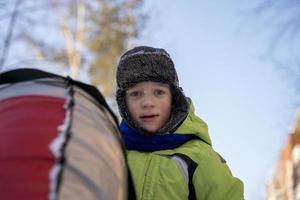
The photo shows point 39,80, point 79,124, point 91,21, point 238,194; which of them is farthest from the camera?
point 91,21

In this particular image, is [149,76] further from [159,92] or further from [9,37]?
[9,37]

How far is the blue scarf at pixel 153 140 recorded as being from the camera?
2.57 m

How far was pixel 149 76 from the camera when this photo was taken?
2.68 metres

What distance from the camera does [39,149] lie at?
1124 mm

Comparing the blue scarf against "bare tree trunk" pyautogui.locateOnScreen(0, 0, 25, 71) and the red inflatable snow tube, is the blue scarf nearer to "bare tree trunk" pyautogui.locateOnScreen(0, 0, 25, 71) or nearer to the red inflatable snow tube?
the red inflatable snow tube

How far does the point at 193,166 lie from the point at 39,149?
139 centimetres

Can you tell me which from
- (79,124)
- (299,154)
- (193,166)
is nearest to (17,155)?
(79,124)

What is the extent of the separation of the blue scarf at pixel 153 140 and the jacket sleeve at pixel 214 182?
7.0 inches

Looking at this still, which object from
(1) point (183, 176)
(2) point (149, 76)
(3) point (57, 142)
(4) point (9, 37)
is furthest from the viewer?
(4) point (9, 37)

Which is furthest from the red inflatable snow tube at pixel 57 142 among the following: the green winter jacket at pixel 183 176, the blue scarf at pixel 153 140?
the blue scarf at pixel 153 140

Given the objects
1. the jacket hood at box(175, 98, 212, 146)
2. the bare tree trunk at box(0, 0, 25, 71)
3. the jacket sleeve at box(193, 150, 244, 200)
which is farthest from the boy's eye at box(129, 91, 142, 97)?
the bare tree trunk at box(0, 0, 25, 71)

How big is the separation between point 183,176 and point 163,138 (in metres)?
0.24

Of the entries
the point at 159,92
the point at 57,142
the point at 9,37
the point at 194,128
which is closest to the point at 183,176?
the point at 194,128

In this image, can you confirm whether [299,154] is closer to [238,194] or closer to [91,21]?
[91,21]
